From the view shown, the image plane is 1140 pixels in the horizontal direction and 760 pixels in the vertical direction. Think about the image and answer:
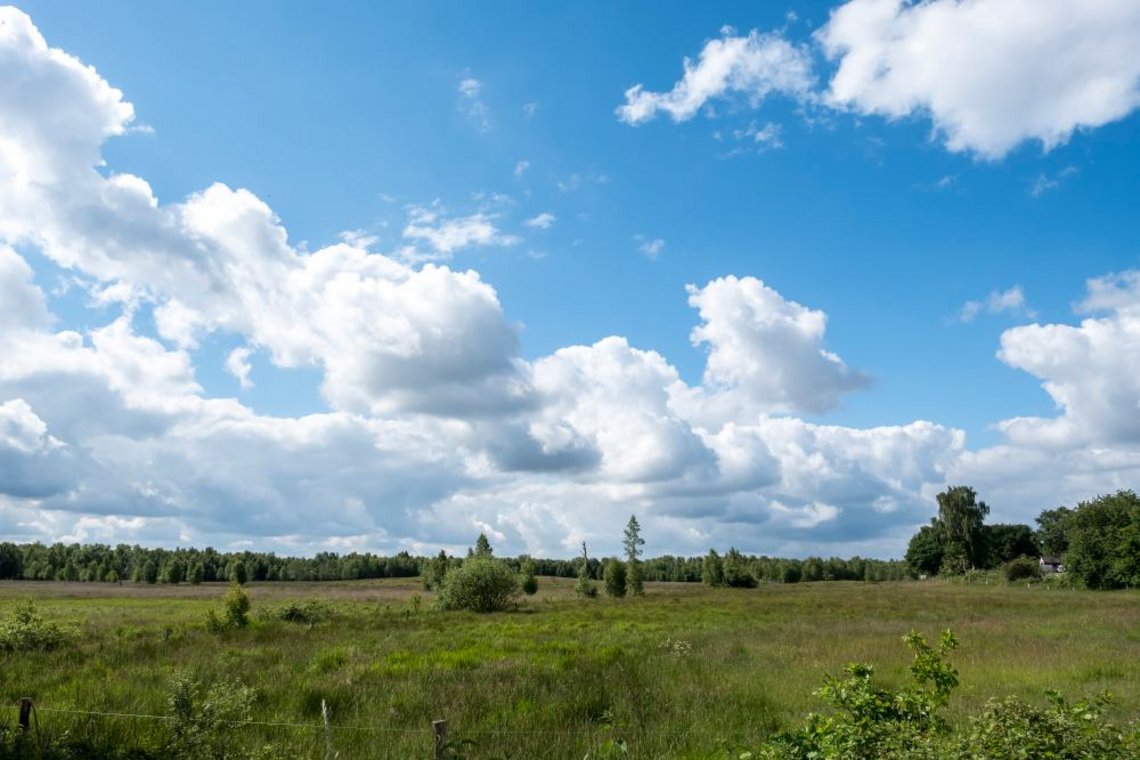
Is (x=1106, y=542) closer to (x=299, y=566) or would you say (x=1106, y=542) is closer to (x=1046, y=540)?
(x=1046, y=540)

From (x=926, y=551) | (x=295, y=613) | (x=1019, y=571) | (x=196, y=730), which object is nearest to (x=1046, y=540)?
(x=926, y=551)

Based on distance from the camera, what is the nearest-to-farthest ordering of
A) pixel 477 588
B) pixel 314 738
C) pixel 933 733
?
pixel 933 733
pixel 314 738
pixel 477 588

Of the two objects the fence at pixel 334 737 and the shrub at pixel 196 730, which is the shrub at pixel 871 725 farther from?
the shrub at pixel 196 730

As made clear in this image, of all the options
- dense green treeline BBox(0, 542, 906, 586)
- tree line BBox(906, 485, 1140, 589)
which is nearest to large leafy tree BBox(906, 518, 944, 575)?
tree line BBox(906, 485, 1140, 589)

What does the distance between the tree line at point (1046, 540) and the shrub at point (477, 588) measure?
176ft

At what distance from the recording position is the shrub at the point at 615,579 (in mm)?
64750

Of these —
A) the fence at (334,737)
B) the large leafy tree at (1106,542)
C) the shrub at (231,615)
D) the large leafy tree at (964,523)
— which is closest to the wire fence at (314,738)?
the fence at (334,737)

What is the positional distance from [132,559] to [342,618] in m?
118

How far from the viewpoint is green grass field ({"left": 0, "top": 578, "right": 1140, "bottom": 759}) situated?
10391mm

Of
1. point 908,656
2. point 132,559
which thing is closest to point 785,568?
point 908,656

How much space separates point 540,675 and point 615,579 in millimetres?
51567

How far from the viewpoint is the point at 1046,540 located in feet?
418

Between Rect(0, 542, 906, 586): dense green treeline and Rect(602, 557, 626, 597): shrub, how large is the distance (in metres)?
34.1

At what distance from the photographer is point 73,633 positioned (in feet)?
80.6
